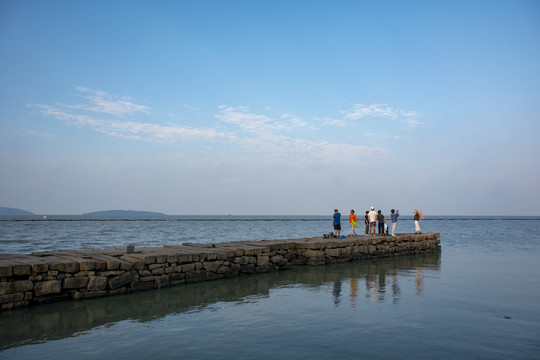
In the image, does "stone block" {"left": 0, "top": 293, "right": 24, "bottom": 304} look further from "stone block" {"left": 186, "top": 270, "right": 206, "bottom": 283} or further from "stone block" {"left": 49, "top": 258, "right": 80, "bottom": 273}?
"stone block" {"left": 186, "top": 270, "right": 206, "bottom": 283}

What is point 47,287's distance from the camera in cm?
859

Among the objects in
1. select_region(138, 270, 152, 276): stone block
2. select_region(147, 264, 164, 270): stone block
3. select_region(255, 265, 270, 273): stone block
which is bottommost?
select_region(255, 265, 270, 273): stone block

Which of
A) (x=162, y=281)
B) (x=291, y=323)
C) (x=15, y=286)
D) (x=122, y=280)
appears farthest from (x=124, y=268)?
(x=291, y=323)

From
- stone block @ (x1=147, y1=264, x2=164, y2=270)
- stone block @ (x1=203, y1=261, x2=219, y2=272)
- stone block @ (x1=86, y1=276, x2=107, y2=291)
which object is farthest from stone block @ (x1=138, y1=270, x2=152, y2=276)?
stone block @ (x1=203, y1=261, x2=219, y2=272)

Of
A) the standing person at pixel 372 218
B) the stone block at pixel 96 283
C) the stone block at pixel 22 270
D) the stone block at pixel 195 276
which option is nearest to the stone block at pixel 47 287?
the stone block at pixel 22 270

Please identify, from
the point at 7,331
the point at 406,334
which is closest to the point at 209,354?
the point at 406,334

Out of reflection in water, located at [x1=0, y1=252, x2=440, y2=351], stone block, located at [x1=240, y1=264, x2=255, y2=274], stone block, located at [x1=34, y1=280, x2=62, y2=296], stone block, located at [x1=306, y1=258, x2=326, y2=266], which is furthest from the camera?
stone block, located at [x1=306, y1=258, x2=326, y2=266]

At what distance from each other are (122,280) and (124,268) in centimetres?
31

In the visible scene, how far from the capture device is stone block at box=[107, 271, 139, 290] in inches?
378

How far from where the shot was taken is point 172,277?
11031mm

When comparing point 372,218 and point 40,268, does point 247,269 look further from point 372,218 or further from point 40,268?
point 372,218

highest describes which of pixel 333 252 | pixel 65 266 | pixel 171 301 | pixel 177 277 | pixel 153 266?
pixel 65 266

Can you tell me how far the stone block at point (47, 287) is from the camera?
8477 millimetres

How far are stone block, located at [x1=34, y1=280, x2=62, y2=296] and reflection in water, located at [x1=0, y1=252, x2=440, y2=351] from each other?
31 cm
